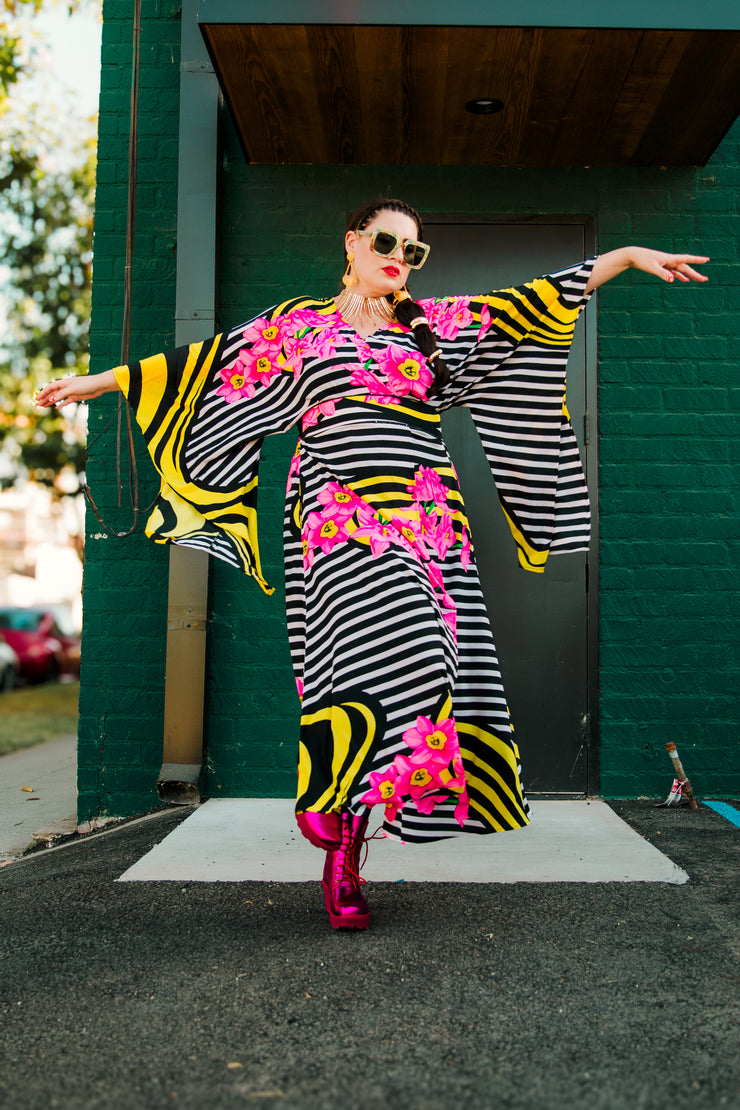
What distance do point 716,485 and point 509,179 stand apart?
1.66 m

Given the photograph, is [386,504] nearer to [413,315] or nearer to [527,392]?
[413,315]

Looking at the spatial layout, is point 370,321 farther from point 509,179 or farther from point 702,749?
point 702,749

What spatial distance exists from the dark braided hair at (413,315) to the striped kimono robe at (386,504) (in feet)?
0.11

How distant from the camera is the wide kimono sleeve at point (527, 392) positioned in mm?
3012

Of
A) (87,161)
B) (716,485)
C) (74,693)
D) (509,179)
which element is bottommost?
(74,693)

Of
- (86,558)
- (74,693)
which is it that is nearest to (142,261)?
(86,558)

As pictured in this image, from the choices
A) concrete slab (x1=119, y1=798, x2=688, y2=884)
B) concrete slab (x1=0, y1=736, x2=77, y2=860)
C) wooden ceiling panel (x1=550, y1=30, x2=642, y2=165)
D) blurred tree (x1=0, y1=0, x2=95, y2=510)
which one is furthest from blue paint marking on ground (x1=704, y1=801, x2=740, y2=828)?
blurred tree (x1=0, y1=0, x2=95, y2=510)

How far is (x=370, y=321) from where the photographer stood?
2.92 m

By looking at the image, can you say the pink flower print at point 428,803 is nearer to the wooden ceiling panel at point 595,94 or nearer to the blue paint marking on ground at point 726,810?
the blue paint marking on ground at point 726,810

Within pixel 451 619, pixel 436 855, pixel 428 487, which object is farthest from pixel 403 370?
pixel 436 855

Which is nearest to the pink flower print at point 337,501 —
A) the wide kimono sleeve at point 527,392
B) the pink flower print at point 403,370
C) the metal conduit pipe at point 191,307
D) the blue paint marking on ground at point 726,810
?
the pink flower print at point 403,370

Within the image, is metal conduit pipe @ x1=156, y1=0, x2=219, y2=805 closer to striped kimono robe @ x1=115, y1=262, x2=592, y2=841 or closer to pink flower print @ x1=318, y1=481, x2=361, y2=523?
striped kimono robe @ x1=115, y1=262, x2=592, y2=841

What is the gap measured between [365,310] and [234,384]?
19.5 inches

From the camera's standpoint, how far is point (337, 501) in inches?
110
